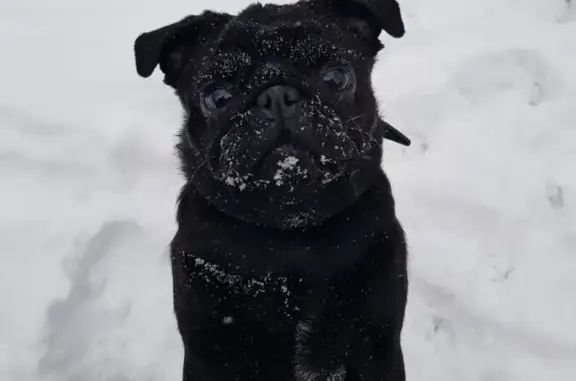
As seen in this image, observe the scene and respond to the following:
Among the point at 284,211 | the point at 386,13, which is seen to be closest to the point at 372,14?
the point at 386,13

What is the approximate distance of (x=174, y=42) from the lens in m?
3.15

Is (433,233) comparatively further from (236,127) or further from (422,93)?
(236,127)

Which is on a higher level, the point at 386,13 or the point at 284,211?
the point at 386,13

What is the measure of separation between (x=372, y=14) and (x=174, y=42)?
890mm

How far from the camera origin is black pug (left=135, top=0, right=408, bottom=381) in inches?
111

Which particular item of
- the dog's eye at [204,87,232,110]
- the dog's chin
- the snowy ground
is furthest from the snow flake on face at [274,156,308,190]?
the snowy ground

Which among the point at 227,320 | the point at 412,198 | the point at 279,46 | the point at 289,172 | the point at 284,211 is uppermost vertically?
the point at 279,46

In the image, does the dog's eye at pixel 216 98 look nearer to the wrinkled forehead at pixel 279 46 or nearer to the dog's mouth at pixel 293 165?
the wrinkled forehead at pixel 279 46

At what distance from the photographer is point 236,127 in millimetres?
2805

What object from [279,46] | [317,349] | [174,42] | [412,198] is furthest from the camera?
[412,198]

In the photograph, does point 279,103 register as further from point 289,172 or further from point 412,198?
point 412,198

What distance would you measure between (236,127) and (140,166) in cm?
248

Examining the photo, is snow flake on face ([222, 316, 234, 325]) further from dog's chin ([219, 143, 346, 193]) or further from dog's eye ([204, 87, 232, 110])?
dog's eye ([204, 87, 232, 110])

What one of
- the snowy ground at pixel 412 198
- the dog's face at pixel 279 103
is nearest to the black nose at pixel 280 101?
the dog's face at pixel 279 103
